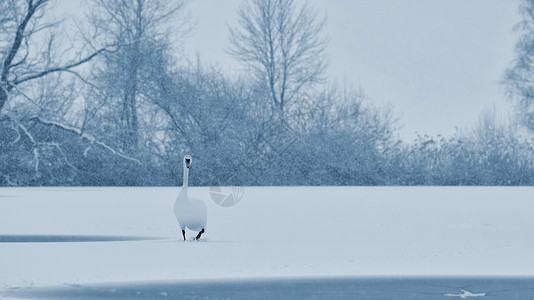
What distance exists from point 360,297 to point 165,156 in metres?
24.4

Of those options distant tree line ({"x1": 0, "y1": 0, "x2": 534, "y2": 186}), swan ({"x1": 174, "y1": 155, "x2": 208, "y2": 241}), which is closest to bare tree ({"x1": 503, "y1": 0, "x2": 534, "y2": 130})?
distant tree line ({"x1": 0, "y1": 0, "x2": 534, "y2": 186})

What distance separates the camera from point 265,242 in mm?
10273

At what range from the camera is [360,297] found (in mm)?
6141

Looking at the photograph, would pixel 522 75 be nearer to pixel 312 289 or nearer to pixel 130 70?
pixel 130 70

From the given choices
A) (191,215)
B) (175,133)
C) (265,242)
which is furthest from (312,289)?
(175,133)

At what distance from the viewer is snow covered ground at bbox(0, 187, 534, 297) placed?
766 cm

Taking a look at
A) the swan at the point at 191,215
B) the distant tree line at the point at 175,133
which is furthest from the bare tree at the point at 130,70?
the swan at the point at 191,215

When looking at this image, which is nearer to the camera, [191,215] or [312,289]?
A: [312,289]

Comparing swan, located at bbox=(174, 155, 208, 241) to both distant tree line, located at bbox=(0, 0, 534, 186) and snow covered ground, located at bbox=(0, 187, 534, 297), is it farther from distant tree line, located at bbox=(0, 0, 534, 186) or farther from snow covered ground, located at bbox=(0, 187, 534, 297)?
distant tree line, located at bbox=(0, 0, 534, 186)

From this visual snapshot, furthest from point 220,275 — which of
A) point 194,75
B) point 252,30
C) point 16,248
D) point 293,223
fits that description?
point 252,30

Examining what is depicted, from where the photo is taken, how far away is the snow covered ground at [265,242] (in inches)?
302

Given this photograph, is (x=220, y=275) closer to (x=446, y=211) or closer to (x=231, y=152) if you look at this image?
(x=446, y=211)

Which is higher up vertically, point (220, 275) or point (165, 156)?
point (165, 156)

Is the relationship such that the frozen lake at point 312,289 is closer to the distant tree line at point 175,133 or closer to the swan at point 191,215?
the swan at point 191,215
